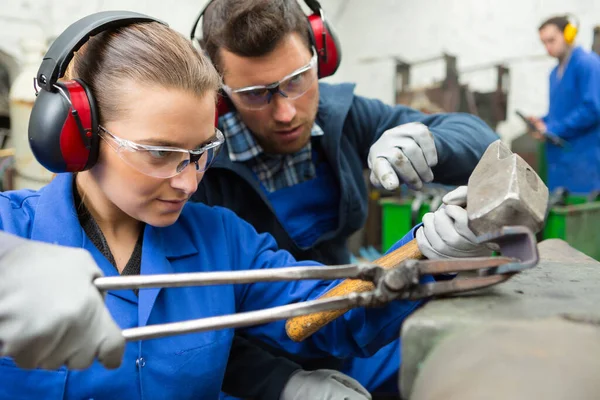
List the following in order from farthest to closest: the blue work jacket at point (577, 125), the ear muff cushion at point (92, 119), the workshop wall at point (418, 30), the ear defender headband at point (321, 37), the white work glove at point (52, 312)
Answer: the blue work jacket at point (577, 125)
the workshop wall at point (418, 30)
the ear defender headband at point (321, 37)
the ear muff cushion at point (92, 119)
the white work glove at point (52, 312)

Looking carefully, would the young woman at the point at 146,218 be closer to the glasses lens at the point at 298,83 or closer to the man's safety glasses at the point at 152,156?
the man's safety glasses at the point at 152,156

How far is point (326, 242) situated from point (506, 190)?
922 mm

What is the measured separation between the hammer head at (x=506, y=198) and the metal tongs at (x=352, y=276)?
0.03m

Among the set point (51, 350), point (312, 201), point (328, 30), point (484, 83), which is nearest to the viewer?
point (51, 350)

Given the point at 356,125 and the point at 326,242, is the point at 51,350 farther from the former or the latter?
the point at 356,125

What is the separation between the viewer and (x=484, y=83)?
5.15 metres

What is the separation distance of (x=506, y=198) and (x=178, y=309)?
69cm

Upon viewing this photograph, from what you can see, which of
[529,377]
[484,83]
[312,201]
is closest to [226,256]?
[312,201]

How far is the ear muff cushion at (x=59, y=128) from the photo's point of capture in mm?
939

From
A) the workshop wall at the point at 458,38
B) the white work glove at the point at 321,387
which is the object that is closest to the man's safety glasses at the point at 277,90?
the white work glove at the point at 321,387

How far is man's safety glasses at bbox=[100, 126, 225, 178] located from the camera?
0.98 meters

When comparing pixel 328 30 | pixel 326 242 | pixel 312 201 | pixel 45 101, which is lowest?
pixel 326 242

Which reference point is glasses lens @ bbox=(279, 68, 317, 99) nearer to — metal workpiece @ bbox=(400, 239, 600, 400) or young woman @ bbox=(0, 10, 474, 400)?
young woman @ bbox=(0, 10, 474, 400)

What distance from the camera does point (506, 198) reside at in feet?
2.37
